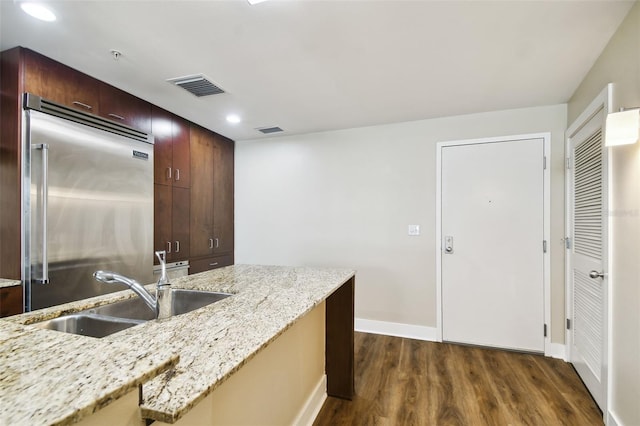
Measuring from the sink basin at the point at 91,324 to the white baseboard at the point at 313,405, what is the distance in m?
1.10

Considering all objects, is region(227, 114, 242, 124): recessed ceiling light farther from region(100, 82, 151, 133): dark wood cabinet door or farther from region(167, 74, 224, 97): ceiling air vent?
region(100, 82, 151, 133): dark wood cabinet door

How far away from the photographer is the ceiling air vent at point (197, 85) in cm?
240

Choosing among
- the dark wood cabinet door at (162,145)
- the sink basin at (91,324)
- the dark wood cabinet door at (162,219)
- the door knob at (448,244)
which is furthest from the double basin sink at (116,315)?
the door knob at (448,244)

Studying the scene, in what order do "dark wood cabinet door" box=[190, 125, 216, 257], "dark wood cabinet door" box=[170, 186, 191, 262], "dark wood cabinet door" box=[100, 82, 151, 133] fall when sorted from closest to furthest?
"dark wood cabinet door" box=[100, 82, 151, 133] → "dark wood cabinet door" box=[170, 186, 191, 262] → "dark wood cabinet door" box=[190, 125, 216, 257]

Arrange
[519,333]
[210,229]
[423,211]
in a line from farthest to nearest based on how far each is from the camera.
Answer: [210,229] < [423,211] < [519,333]

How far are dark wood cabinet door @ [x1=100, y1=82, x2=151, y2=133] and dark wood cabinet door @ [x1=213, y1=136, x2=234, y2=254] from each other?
108 centimetres

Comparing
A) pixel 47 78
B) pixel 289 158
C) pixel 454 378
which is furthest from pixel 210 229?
pixel 454 378

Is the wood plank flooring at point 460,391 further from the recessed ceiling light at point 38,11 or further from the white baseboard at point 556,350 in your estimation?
the recessed ceiling light at point 38,11

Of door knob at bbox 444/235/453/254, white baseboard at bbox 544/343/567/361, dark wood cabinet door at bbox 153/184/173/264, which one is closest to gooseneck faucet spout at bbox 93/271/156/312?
dark wood cabinet door at bbox 153/184/173/264

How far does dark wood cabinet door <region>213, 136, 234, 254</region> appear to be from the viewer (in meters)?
3.89

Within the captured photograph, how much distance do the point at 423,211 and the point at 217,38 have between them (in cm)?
254

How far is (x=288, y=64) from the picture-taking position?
2203mm

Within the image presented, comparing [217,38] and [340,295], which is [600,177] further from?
[217,38]

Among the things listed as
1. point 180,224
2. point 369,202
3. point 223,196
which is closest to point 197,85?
point 180,224
